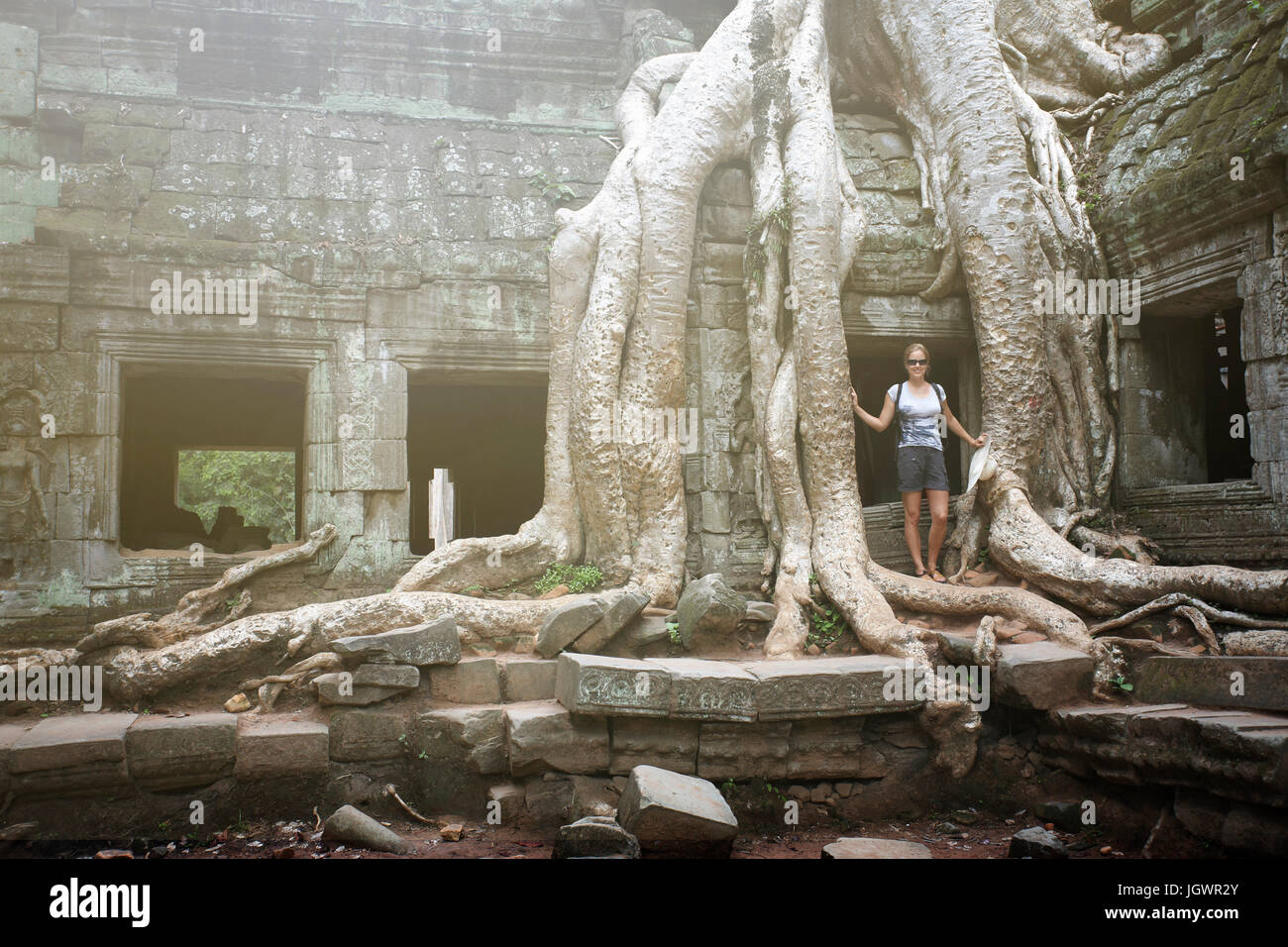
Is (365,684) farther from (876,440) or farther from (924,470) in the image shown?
(876,440)

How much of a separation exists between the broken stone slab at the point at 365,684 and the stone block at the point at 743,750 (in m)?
1.40

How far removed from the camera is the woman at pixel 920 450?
578 centimetres

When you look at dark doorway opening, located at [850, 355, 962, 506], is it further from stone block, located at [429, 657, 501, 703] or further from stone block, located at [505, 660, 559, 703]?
stone block, located at [429, 657, 501, 703]

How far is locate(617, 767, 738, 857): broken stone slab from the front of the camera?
3393 mm

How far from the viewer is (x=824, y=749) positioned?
434cm

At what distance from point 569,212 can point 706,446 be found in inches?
69.6

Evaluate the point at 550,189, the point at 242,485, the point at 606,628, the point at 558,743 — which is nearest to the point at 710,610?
the point at 606,628

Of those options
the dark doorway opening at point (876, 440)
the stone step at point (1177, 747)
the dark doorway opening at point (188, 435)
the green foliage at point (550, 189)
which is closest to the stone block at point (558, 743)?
the stone step at point (1177, 747)

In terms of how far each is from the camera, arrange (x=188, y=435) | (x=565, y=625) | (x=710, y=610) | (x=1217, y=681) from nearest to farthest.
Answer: (x=1217, y=681), (x=565, y=625), (x=710, y=610), (x=188, y=435)

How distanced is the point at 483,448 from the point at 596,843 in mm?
7655

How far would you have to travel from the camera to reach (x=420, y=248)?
20.2 ft

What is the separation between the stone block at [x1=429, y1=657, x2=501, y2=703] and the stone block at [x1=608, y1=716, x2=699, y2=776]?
0.73 metres

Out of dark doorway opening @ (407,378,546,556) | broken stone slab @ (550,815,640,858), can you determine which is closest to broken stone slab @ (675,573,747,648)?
broken stone slab @ (550,815,640,858)

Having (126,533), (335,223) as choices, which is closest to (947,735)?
(335,223)
